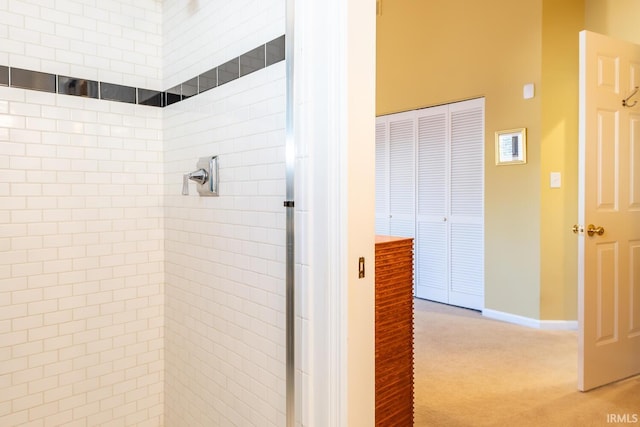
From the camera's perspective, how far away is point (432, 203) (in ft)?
15.9

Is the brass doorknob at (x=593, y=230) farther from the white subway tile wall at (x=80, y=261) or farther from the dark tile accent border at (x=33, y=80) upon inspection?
the dark tile accent border at (x=33, y=80)

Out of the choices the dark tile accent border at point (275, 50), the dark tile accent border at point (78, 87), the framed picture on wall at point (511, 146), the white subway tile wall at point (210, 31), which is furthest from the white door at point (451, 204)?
the dark tile accent border at point (78, 87)

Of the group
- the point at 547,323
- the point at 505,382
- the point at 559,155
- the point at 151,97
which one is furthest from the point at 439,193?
the point at 151,97

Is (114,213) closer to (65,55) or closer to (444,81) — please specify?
(65,55)

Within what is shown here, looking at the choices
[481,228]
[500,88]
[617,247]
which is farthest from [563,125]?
[617,247]

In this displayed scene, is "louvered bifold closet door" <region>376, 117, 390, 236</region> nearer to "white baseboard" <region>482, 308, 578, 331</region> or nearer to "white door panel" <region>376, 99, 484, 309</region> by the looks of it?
"white door panel" <region>376, 99, 484, 309</region>

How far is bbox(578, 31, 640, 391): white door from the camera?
2605mm

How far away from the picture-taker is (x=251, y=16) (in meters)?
1.61

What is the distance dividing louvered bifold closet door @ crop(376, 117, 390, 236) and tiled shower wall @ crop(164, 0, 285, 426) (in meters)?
3.50

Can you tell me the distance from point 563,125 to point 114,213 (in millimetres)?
3770

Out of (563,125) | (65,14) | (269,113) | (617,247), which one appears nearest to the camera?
(269,113)

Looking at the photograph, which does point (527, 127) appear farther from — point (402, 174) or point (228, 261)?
point (228, 261)

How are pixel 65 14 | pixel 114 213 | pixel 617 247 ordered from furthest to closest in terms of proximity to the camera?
pixel 617 247 < pixel 114 213 < pixel 65 14

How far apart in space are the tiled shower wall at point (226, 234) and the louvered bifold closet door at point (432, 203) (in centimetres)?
330
